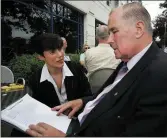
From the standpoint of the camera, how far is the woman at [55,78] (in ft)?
7.96

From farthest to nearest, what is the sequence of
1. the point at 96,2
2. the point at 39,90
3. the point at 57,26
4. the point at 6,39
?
the point at 96,2
the point at 57,26
the point at 6,39
the point at 39,90

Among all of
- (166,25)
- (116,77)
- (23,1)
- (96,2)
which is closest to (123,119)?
(116,77)

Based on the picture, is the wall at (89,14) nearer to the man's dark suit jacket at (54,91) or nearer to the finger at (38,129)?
the man's dark suit jacket at (54,91)

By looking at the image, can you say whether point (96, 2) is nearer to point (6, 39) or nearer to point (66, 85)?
point (6, 39)

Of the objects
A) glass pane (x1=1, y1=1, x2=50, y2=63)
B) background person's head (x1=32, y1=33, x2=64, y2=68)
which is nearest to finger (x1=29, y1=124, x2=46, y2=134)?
background person's head (x1=32, y1=33, x2=64, y2=68)

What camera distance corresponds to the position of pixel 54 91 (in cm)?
242

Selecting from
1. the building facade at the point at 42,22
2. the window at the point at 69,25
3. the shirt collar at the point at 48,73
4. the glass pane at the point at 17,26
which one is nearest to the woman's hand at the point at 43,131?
the shirt collar at the point at 48,73

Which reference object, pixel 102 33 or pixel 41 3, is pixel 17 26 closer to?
pixel 41 3

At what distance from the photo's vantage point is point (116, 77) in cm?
194

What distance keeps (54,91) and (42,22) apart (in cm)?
Answer: 789

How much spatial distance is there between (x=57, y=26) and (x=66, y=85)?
9.28 meters

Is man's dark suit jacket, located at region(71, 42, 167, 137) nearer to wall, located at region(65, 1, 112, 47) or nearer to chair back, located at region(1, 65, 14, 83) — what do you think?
chair back, located at region(1, 65, 14, 83)

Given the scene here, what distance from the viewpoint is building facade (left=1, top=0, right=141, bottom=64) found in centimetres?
809

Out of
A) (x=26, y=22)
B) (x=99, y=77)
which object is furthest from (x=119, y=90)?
(x=26, y=22)
